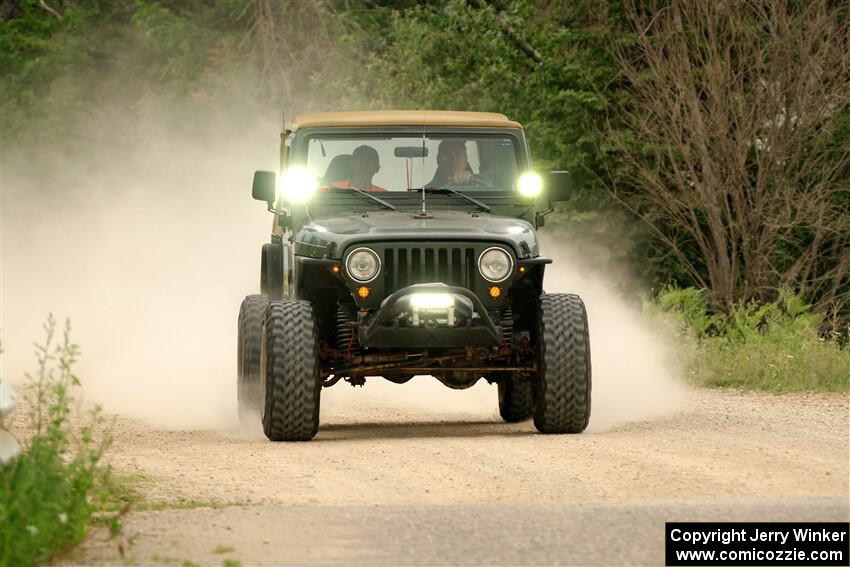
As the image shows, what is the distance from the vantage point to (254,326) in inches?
560

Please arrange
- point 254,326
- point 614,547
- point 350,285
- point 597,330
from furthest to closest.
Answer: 1. point 597,330
2. point 254,326
3. point 350,285
4. point 614,547

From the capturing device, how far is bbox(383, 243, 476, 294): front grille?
12.6 metres

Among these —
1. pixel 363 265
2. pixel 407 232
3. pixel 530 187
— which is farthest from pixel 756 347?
pixel 363 265

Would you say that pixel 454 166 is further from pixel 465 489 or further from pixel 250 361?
pixel 465 489

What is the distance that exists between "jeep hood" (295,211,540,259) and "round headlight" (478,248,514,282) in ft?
0.25

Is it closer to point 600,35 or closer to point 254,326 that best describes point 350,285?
point 254,326

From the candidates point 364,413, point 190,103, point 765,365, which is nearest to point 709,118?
point 765,365

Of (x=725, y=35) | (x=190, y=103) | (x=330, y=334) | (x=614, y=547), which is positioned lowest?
(x=614, y=547)

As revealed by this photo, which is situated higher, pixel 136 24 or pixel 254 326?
pixel 136 24

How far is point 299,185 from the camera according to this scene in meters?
14.0

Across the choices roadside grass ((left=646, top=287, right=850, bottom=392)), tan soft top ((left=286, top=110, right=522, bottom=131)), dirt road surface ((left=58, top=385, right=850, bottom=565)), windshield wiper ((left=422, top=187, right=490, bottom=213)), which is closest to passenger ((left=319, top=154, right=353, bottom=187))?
tan soft top ((left=286, top=110, right=522, bottom=131))

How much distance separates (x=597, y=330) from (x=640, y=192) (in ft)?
16.9

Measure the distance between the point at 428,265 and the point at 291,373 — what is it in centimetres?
120

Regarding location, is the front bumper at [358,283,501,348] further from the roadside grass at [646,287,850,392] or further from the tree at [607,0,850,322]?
the tree at [607,0,850,322]
